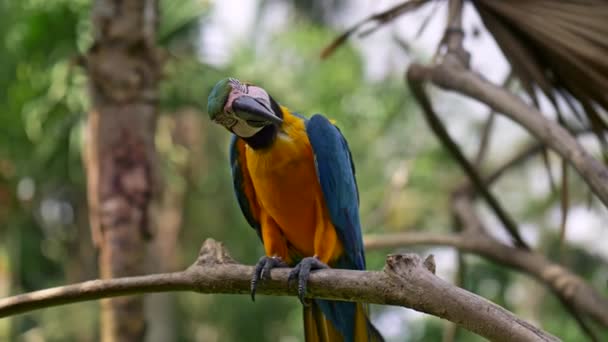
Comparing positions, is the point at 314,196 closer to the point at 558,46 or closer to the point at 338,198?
the point at 338,198

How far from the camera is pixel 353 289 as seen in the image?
2.03 meters

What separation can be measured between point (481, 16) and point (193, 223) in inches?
307

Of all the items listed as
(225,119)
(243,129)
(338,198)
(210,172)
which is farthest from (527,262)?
(210,172)

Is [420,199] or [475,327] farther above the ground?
[420,199]

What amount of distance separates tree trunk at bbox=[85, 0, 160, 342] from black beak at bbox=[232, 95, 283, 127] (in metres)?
1.72

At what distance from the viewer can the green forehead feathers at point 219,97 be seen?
2367mm

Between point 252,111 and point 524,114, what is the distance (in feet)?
3.25

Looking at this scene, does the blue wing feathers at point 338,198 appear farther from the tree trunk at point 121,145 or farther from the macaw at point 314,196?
the tree trunk at point 121,145

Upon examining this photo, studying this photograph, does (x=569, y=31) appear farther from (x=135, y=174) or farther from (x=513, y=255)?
(x=135, y=174)

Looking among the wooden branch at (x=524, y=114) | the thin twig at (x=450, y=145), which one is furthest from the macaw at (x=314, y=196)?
the thin twig at (x=450, y=145)

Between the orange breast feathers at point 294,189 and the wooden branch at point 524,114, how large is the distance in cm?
67

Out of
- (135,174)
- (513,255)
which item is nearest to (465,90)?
(513,255)

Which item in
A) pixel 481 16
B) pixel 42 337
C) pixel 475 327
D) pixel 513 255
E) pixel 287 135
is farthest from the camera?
pixel 42 337

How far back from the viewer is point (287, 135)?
271 centimetres
